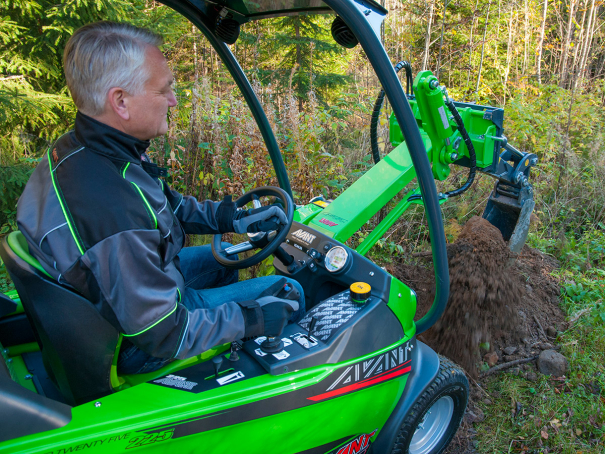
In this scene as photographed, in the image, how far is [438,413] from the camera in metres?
2.20

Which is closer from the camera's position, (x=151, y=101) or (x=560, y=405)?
(x=151, y=101)

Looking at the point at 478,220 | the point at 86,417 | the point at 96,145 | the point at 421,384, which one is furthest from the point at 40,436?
the point at 478,220

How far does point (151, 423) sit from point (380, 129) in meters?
4.58

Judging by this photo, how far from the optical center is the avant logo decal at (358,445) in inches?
68.8

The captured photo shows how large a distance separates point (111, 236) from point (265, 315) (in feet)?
1.92

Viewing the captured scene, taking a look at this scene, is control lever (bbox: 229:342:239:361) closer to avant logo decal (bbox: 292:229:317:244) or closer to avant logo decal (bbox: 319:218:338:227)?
avant logo decal (bbox: 292:229:317:244)

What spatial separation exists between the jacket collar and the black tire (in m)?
1.54

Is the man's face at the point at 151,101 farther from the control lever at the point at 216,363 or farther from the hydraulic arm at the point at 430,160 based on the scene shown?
the hydraulic arm at the point at 430,160

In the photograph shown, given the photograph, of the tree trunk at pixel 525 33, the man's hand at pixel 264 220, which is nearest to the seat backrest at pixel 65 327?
the man's hand at pixel 264 220

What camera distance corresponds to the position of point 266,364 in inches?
61.4

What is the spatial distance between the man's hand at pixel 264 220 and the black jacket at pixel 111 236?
593 millimetres

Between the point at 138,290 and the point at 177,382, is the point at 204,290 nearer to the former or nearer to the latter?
the point at 177,382

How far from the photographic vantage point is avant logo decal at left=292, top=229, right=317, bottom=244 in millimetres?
2252

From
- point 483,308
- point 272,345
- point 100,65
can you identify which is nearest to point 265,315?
point 272,345
